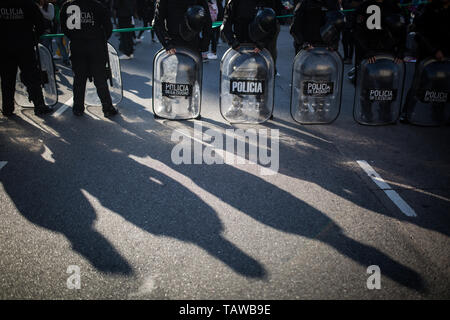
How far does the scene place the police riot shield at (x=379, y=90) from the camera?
5223mm

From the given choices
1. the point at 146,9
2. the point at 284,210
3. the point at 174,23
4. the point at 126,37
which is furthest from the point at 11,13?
the point at 146,9

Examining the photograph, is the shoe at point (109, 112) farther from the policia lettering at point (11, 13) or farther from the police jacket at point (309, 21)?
the police jacket at point (309, 21)

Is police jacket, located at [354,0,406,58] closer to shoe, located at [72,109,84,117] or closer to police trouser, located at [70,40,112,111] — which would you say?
police trouser, located at [70,40,112,111]

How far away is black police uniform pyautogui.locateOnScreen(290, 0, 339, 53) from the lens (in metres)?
5.75

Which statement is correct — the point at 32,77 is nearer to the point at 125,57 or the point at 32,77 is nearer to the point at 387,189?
the point at 125,57

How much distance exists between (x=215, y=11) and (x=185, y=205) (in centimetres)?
796

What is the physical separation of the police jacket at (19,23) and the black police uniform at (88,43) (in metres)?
0.47

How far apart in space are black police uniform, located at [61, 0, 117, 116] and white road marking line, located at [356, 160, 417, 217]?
159 inches

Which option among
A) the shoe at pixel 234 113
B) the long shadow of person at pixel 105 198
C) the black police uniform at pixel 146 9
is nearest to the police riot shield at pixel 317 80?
the shoe at pixel 234 113

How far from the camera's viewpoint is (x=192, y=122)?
5.77 metres

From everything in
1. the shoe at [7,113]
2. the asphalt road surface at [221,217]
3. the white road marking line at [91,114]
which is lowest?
the asphalt road surface at [221,217]

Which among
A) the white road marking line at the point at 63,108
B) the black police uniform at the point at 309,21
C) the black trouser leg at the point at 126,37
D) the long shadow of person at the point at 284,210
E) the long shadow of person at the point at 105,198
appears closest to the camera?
the long shadow of person at the point at 284,210

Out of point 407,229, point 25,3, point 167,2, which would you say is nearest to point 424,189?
point 407,229

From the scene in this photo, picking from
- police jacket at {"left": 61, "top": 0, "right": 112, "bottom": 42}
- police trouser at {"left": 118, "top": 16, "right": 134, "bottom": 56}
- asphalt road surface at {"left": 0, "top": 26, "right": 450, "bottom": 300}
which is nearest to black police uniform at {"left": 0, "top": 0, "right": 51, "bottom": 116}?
police jacket at {"left": 61, "top": 0, "right": 112, "bottom": 42}
